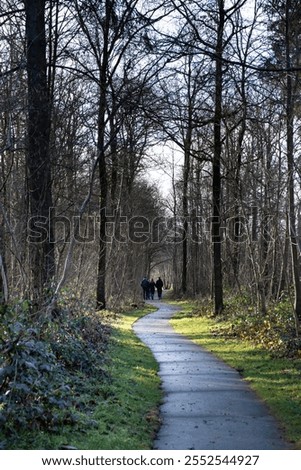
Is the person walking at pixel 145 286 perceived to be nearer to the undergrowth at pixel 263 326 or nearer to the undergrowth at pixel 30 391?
the undergrowth at pixel 263 326

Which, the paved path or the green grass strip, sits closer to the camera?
the green grass strip

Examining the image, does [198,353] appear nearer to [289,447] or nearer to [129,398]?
[129,398]

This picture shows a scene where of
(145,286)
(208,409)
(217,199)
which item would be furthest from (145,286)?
(208,409)

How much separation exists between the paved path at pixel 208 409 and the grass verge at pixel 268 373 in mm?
187

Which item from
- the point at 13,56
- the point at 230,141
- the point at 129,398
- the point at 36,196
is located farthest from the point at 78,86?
the point at 129,398

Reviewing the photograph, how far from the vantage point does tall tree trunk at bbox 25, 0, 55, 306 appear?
38.4ft

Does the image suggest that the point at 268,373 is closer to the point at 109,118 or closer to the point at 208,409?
the point at 208,409

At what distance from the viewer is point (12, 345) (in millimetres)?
6566

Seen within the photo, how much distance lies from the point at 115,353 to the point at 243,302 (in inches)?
362

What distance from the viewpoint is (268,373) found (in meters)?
11.2

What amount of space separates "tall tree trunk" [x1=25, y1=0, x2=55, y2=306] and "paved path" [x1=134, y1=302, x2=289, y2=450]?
338 centimetres

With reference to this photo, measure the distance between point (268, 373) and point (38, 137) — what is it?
6569mm

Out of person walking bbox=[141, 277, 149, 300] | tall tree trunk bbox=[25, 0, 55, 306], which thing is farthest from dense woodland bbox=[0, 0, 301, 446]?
person walking bbox=[141, 277, 149, 300]

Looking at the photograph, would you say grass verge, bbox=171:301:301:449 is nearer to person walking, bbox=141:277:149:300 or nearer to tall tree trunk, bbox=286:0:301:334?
tall tree trunk, bbox=286:0:301:334
